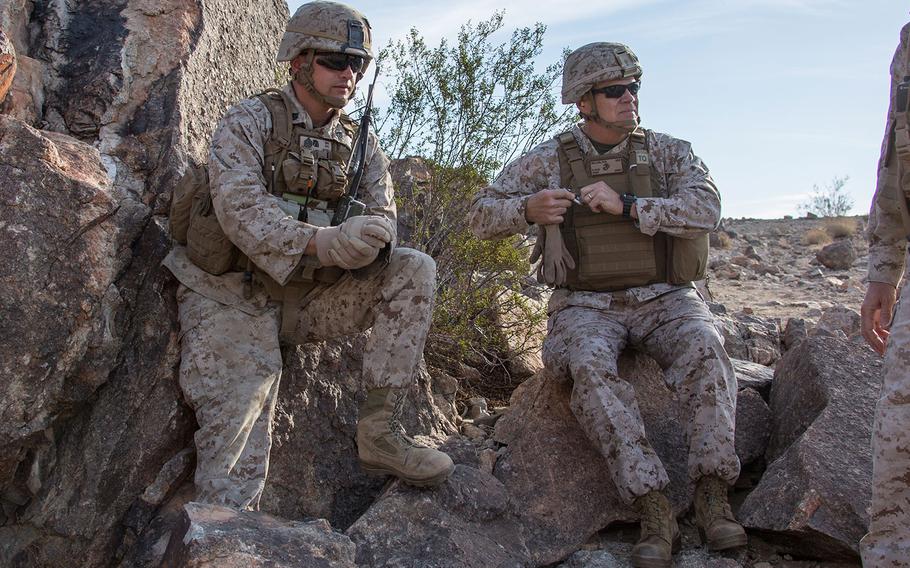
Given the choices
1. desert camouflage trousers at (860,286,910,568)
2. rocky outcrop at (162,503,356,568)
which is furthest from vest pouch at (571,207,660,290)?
rocky outcrop at (162,503,356,568)

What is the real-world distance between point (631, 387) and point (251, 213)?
1789 mm

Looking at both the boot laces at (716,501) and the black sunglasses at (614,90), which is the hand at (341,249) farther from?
the boot laces at (716,501)

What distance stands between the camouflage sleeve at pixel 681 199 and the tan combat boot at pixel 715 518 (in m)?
1.17

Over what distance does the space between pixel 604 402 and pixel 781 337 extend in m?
3.21

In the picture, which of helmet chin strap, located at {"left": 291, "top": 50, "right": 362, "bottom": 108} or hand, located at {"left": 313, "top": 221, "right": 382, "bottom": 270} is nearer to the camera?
hand, located at {"left": 313, "top": 221, "right": 382, "bottom": 270}

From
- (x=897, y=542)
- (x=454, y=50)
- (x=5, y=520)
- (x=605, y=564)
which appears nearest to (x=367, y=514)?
(x=605, y=564)

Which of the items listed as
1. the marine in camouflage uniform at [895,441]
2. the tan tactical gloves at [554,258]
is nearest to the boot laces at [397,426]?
the tan tactical gloves at [554,258]

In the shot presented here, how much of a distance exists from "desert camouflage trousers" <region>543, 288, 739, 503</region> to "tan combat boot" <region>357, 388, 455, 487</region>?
0.69 meters

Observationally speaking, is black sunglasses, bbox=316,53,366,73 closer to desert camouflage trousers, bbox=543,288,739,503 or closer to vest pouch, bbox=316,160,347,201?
vest pouch, bbox=316,160,347,201

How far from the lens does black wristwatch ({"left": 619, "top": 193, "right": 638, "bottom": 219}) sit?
4.17m

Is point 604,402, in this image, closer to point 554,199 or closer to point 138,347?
point 554,199

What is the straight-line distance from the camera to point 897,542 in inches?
108

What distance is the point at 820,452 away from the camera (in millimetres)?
3814

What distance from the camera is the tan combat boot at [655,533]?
346cm
